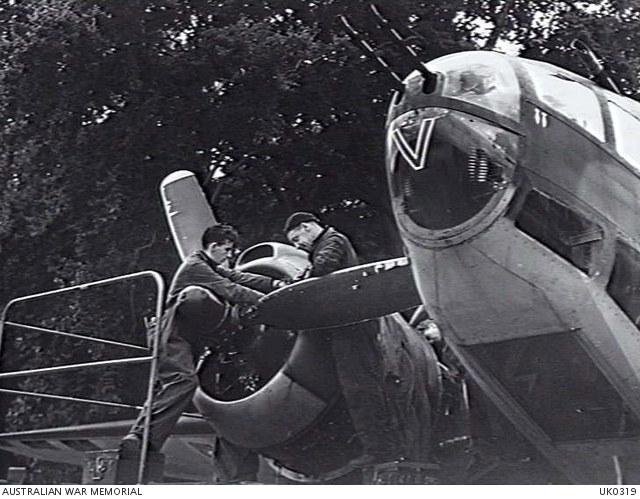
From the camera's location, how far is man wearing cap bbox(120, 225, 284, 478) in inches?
161

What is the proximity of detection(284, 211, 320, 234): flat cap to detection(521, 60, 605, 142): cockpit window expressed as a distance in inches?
38.0

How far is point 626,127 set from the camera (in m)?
3.57

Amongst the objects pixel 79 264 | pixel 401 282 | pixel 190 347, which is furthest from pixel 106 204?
pixel 401 282

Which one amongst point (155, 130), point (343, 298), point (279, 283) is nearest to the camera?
point (343, 298)

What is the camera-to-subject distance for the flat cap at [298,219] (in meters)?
4.02

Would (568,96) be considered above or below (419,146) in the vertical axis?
above

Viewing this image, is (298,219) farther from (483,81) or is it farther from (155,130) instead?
(483,81)

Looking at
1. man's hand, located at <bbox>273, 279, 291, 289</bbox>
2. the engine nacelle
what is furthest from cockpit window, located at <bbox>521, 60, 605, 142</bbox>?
man's hand, located at <bbox>273, 279, 291, 289</bbox>

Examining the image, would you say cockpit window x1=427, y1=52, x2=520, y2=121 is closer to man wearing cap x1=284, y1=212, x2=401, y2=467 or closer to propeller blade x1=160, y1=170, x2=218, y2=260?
man wearing cap x1=284, y1=212, x2=401, y2=467

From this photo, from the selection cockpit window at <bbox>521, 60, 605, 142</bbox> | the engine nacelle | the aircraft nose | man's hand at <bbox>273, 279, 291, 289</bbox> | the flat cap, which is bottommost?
the engine nacelle

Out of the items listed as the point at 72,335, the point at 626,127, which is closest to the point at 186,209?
the point at 72,335

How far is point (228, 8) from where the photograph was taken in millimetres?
4191

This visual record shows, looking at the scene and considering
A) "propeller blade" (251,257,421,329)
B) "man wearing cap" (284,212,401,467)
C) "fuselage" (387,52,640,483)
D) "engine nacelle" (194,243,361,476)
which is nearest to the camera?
"fuselage" (387,52,640,483)

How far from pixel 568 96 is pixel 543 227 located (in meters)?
0.45
